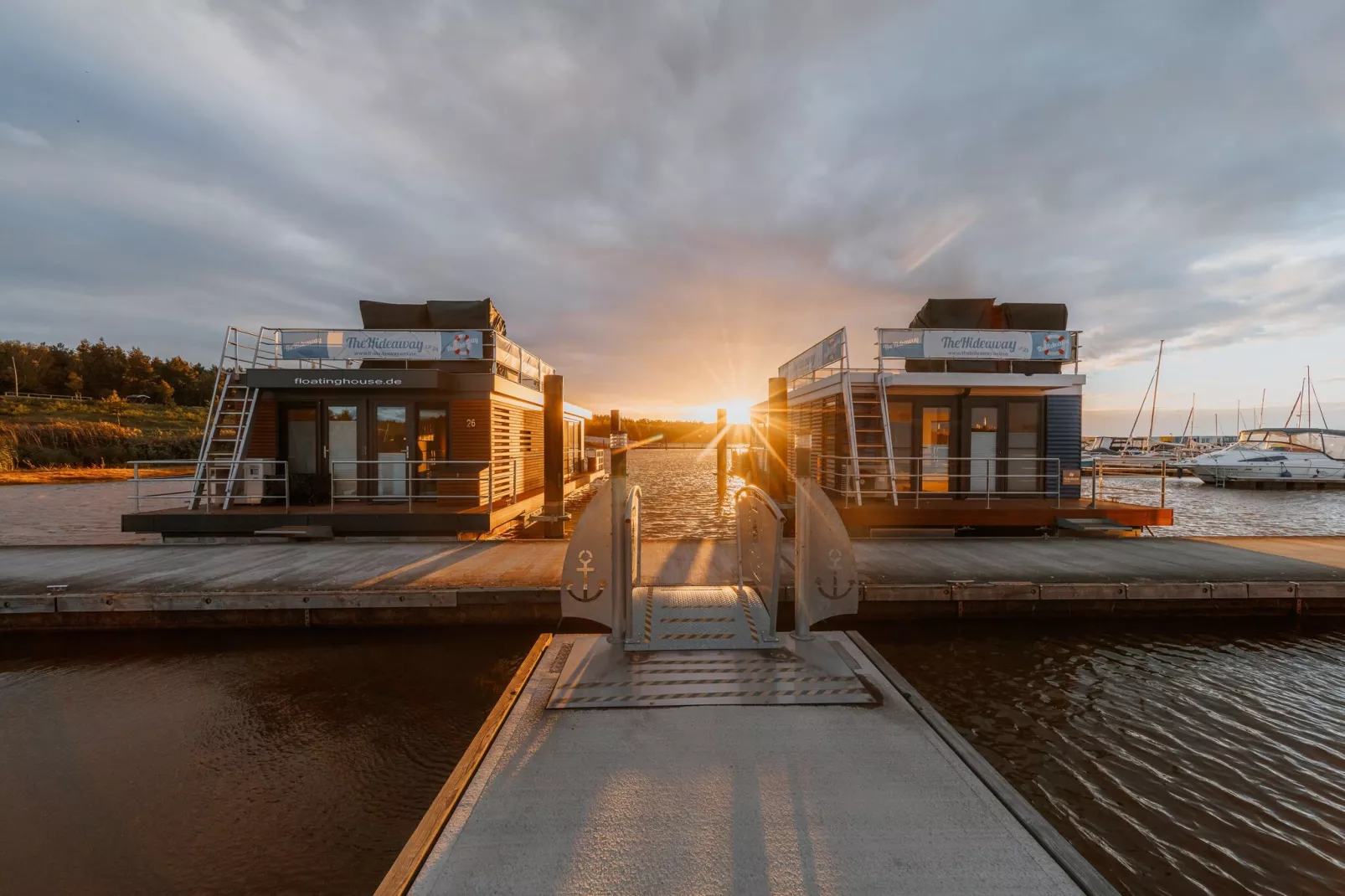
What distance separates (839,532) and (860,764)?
2202 millimetres

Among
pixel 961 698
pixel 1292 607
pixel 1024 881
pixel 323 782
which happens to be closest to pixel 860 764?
pixel 1024 881

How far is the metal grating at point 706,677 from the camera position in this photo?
4867mm

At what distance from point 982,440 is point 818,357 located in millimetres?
4842

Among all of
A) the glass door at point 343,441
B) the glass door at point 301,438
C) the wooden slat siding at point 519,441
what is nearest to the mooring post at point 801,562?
the wooden slat siding at point 519,441

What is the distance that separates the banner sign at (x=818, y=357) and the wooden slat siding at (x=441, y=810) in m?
Result: 11.4

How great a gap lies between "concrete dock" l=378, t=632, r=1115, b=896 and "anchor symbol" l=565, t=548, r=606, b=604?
3.47 ft

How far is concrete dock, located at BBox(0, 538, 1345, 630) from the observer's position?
7.89m

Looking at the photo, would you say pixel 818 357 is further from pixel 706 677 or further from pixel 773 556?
pixel 706 677

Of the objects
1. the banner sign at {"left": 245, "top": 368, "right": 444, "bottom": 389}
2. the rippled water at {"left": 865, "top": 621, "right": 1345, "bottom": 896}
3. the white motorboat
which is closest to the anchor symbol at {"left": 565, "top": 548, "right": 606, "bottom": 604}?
the rippled water at {"left": 865, "top": 621, "right": 1345, "bottom": 896}

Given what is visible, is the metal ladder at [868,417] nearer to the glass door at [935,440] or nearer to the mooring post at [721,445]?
the glass door at [935,440]

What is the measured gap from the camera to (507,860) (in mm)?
3062

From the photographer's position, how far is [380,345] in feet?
45.9

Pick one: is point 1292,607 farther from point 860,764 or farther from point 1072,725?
point 860,764

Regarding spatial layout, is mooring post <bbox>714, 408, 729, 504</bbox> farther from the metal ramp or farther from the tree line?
the tree line
